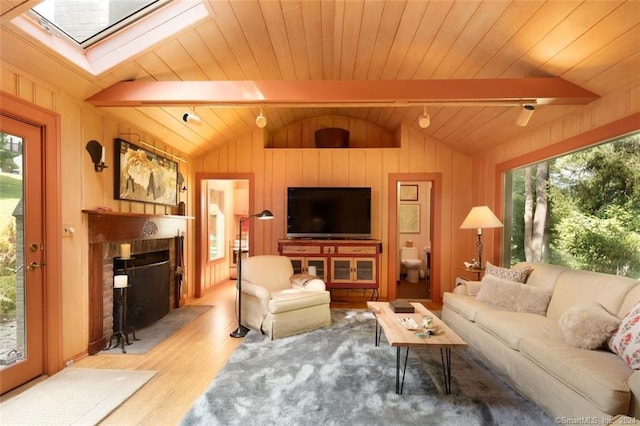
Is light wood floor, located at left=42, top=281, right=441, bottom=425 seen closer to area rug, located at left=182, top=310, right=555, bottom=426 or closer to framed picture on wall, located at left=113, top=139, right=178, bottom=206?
area rug, located at left=182, top=310, right=555, bottom=426

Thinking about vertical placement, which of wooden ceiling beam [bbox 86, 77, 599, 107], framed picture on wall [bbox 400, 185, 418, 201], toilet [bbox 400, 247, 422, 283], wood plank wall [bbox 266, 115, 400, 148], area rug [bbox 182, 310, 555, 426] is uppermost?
wood plank wall [bbox 266, 115, 400, 148]

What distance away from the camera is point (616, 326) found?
178 centimetres

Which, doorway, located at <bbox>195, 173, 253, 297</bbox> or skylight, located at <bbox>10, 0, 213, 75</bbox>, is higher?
skylight, located at <bbox>10, 0, 213, 75</bbox>

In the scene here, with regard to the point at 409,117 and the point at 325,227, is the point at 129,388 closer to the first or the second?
the point at 325,227

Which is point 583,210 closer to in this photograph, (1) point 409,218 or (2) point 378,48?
(2) point 378,48

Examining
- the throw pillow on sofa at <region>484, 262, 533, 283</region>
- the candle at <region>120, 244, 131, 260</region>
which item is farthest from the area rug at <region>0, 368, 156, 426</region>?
the throw pillow on sofa at <region>484, 262, 533, 283</region>

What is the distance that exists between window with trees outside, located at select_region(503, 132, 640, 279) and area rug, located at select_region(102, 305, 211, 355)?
4.23 metres

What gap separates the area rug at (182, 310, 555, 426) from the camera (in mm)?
1769

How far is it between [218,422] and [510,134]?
163 inches

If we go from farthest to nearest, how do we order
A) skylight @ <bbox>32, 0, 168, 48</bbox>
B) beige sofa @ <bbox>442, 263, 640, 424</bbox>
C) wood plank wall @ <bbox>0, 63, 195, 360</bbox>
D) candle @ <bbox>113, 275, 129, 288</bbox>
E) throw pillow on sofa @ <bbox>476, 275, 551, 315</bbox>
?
candle @ <bbox>113, 275, 129, 288</bbox>
throw pillow on sofa @ <bbox>476, 275, 551, 315</bbox>
wood plank wall @ <bbox>0, 63, 195, 360</bbox>
skylight @ <bbox>32, 0, 168, 48</bbox>
beige sofa @ <bbox>442, 263, 640, 424</bbox>

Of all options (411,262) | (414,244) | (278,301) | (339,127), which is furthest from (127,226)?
(414,244)

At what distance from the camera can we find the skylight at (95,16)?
6.81ft

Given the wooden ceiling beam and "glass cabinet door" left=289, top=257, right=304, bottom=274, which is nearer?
the wooden ceiling beam

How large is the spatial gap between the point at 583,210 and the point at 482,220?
951 mm
